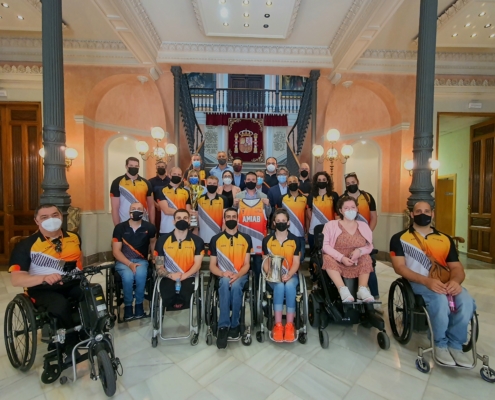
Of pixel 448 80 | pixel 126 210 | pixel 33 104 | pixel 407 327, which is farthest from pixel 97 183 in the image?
pixel 448 80

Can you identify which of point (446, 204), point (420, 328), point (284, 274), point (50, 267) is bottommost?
point (420, 328)

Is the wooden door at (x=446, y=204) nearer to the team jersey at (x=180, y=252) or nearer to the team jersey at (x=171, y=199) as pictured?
the team jersey at (x=171, y=199)

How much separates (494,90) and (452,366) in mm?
6724

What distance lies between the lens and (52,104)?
3295mm

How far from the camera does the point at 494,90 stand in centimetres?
603

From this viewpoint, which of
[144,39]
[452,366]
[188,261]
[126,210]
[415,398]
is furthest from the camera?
[144,39]

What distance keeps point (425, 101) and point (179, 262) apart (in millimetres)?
3600

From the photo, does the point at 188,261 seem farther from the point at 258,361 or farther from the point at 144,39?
the point at 144,39

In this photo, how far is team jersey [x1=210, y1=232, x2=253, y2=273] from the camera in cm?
276

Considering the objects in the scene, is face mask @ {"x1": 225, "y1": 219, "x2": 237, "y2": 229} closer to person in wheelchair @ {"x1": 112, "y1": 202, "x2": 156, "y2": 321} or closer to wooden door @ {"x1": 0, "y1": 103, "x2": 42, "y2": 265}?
person in wheelchair @ {"x1": 112, "y1": 202, "x2": 156, "y2": 321}

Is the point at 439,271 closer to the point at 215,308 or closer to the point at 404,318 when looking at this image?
the point at 404,318

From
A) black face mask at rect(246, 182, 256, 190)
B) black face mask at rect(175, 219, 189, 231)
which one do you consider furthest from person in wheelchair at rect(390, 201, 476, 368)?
black face mask at rect(175, 219, 189, 231)

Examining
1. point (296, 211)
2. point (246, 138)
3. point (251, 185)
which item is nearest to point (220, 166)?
point (251, 185)

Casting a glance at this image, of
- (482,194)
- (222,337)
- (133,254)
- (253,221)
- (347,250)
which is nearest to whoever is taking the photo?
(222,337)
